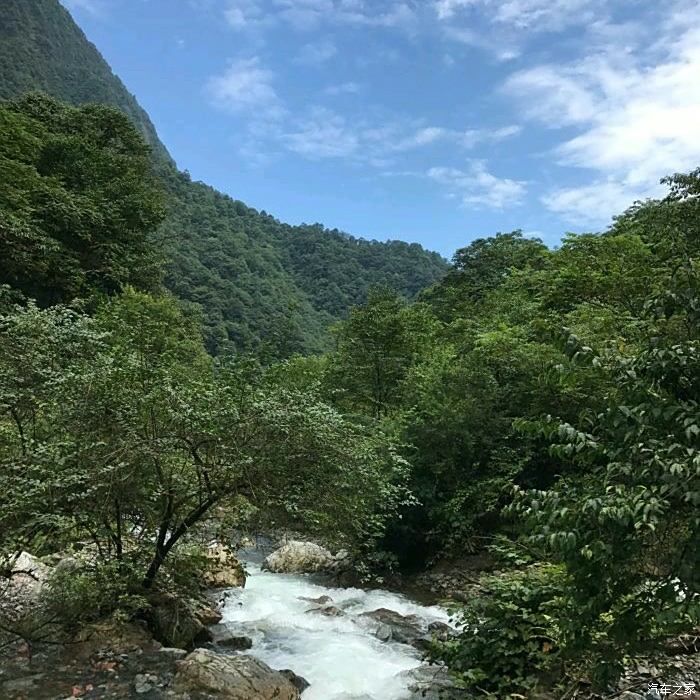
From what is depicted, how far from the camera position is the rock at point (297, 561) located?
48.4 ft

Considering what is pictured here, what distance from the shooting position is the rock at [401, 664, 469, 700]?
709 cm

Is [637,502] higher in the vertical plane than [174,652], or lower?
higher

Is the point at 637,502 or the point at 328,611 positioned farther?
the point at 328,611

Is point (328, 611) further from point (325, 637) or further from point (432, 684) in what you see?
point (432, 684)

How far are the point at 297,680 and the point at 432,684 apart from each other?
186 cm

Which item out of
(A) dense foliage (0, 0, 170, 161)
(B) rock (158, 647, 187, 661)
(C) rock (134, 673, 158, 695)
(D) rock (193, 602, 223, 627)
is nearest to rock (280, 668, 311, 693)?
(B) rock (158, 647, 187, 661)

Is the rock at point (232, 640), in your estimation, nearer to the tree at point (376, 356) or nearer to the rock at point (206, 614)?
the rock at point (206, 614)

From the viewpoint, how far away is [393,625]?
10727mm

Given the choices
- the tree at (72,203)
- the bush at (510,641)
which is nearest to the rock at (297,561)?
the bush at (510,641)

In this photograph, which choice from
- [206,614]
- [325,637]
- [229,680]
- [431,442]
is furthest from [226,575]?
[431,442]

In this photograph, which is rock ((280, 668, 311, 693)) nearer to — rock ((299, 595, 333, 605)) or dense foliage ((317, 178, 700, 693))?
dense foliage ((317, 178, 700, 693))

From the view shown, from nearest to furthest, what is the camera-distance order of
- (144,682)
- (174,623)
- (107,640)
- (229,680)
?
(229,680), (144,682), (107,640), (174,623)

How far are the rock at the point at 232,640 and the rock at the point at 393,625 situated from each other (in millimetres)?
2226

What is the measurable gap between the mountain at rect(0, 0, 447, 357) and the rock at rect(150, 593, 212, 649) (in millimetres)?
28365
